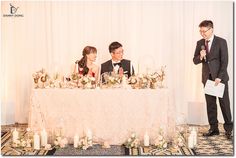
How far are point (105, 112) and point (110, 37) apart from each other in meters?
2.13

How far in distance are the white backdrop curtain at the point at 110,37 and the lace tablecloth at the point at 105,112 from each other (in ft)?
6.16

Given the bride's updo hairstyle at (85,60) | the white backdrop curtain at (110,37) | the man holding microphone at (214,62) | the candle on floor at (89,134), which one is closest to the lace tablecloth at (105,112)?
the candle on floor at (89,134)

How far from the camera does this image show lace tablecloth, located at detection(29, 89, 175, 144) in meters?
4.76

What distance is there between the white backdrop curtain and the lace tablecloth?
1.88 m

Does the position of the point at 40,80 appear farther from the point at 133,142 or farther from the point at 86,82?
the point at 133,142

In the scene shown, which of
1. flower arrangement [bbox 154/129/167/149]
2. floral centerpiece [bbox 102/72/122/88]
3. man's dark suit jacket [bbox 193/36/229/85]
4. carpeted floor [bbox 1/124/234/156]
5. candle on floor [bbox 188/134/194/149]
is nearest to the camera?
carpeted floor [bbox 1/124/234/156]

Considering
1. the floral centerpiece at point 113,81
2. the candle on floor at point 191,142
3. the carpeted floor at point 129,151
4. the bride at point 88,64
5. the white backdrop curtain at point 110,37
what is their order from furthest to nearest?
the white backdrop curtain at point 110,37 < the bride at point 88,64 < the floral centerpiece at point 113,81 < the candle on floor at point 191,142 < the carpeted floor at point 129,151

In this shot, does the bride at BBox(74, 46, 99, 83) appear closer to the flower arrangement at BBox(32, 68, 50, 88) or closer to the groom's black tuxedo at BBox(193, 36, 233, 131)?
the flower arrangement at BBox(32, 68, 50, 88)

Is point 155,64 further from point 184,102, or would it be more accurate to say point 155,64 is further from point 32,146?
point 32,146

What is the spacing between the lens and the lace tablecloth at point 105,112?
4.76 m

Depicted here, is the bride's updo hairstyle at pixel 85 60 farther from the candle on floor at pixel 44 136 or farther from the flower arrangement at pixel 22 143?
the flower arrangement at pixel 22 143

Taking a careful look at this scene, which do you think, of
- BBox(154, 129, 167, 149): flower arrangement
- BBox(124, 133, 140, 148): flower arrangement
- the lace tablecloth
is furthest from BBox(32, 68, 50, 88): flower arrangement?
BBox(154, 129, 167, 149): flower arrangement

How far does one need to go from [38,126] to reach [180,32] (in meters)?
2.97

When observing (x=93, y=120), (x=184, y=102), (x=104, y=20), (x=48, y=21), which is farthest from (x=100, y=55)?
(x=93, y=120)
